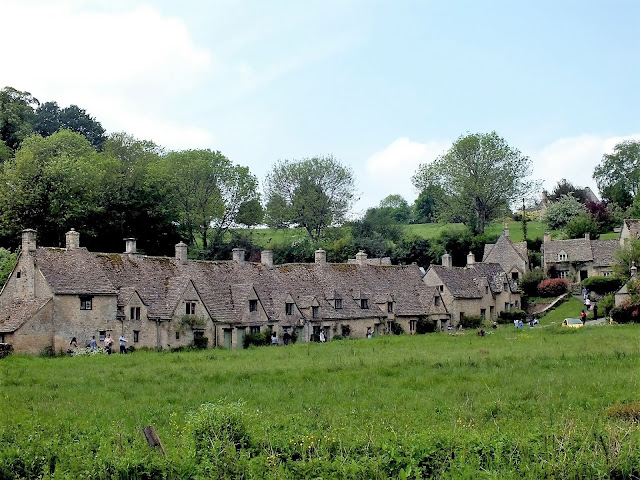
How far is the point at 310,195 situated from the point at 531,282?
1347 inches

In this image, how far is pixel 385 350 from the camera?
46969mm

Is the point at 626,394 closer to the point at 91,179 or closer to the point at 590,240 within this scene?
the point at 91,179

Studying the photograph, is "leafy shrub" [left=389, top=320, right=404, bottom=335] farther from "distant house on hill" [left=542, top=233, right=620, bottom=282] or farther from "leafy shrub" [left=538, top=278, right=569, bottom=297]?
"distant house on hill" [left=542, top=233, right=620, bottom=282]

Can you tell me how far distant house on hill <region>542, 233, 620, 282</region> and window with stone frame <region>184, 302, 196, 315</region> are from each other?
55891mm

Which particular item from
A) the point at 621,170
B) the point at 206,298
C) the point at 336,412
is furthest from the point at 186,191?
the point at 621,170

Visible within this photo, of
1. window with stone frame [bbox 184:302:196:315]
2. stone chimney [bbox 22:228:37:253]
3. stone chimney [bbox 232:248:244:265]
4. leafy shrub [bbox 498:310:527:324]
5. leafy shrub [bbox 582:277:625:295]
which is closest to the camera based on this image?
stone chimney [bbox 22:228:37:253]

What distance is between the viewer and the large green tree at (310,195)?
107 metres

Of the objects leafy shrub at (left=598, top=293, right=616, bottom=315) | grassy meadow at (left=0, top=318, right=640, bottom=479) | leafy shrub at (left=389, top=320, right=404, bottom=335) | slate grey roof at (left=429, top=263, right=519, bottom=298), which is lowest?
grassy meadow at (left=0, top=318, right=640, bottom=479)

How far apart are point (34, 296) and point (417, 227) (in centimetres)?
10226

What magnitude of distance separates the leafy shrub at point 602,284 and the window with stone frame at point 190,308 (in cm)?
4913

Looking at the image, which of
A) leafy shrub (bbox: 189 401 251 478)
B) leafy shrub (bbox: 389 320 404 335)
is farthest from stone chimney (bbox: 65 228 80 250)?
leafy shrub (bbox: 189 401 251 478)

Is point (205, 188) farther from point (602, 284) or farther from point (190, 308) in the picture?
point (602, 284)

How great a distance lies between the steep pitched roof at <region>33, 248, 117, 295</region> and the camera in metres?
52.0

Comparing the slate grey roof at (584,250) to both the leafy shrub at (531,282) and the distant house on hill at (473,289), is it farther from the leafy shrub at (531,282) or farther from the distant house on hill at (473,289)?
the distant house on hill at (473,289)
